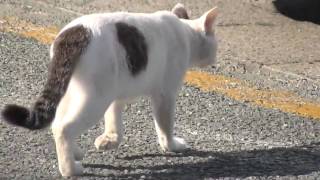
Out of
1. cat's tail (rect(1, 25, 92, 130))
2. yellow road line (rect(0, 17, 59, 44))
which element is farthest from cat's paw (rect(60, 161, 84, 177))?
yellow road line (rect(0, 17, 59, 44))

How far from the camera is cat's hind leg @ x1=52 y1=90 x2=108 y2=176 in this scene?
5.21 metres

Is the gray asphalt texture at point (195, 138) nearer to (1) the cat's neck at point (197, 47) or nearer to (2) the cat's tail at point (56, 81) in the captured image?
(2) the cat's tail at point (56, 81)

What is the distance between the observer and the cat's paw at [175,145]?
6016mm

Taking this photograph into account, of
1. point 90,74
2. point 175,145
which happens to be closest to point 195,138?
point 175,145

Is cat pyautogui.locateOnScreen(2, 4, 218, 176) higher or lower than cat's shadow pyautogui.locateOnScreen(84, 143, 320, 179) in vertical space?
higher

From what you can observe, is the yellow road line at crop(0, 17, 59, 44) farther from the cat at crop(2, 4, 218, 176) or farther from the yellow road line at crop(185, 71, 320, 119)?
the cat at crop(2, 4, 218, 176)

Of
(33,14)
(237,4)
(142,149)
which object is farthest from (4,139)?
(237,4)

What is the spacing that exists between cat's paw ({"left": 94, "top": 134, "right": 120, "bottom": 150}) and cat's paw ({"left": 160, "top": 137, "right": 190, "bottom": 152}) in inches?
14.0

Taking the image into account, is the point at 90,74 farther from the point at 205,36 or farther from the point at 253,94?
the point at 253,94

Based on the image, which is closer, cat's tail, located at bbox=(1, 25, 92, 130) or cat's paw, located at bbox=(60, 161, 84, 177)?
cat's tail, located at bbox=(1, 25, 92, 130)

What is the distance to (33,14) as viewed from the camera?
10.5 meters

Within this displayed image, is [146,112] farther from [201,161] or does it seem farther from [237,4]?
[237,4]

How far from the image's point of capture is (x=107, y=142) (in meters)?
5.96

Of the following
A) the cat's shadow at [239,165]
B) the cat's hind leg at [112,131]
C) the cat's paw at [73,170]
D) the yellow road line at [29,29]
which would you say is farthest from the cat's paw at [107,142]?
the yellow road line at [29,29]
